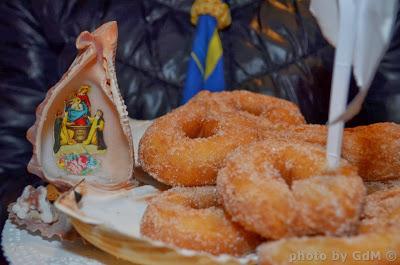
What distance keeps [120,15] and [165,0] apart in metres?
0.12

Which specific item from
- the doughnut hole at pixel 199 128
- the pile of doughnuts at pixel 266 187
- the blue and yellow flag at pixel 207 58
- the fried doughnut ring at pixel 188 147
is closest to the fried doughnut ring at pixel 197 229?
the pile of doughnuts at pixel 266 187

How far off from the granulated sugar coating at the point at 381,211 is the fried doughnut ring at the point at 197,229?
0.44ft

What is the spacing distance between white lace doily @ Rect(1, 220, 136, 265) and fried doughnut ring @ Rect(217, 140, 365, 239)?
0.20m

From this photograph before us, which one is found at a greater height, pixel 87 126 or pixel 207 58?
pixel 87 126

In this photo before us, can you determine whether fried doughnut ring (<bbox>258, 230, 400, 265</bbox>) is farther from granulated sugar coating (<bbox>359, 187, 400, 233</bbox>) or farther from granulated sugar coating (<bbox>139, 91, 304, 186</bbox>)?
granulated sugar coating (<bbox>139, 91, 304, 186</bbox>)

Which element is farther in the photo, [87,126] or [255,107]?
[255,107]

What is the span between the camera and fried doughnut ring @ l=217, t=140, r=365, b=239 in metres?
0.63

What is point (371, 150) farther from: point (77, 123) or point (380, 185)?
point (77, 123)

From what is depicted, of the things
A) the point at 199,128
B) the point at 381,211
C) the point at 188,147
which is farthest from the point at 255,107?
the point at 381,211

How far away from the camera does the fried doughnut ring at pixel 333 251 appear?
62 cm

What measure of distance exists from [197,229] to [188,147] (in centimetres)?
19

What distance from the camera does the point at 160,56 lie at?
4.62 feet

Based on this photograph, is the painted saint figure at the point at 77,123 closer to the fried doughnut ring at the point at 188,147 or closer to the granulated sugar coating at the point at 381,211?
the fried doughnut ring at the point at 188,147

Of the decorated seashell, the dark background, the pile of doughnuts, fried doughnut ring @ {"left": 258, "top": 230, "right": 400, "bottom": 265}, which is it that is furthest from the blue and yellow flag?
fried doughnut ring @ {"left": 258, "top": 230, "right": 400, "bottom": 265}
